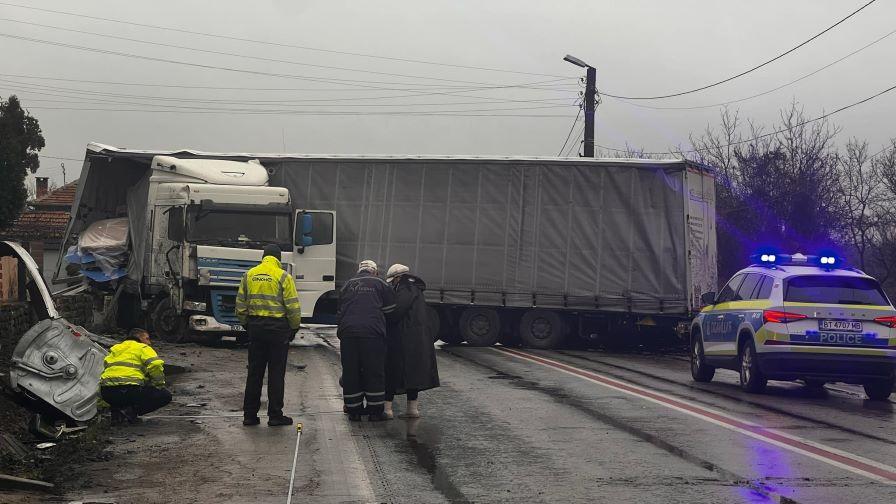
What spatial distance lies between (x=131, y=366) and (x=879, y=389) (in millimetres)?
9329

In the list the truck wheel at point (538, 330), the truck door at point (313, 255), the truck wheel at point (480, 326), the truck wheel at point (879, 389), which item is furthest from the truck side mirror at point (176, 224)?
the truck wheel at point (879, 389)

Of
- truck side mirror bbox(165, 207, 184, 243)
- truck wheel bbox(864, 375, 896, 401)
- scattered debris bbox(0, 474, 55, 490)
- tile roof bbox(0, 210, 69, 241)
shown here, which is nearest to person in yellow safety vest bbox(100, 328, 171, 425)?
scattered debris bbox(0, 474, 55, 490)

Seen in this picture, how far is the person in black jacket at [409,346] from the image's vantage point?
10.8 meters

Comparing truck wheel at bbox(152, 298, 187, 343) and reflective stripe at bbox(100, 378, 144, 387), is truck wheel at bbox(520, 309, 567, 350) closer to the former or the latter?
truck wheel at bbox(152, 298, 187, 343)

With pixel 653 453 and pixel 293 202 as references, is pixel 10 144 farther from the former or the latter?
pixel 653 453

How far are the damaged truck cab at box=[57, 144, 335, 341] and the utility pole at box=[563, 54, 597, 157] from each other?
11.2 m

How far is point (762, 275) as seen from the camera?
14.6 metres

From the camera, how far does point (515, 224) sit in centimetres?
2298

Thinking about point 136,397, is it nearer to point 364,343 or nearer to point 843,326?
point 364,343

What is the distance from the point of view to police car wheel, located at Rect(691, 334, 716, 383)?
15.9 metres

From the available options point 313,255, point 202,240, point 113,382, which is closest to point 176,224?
point 202,240

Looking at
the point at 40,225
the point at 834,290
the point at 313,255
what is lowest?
the point at 834,290

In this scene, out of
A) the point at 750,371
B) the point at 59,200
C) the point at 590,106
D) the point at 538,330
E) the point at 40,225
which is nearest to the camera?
the point at 750,371

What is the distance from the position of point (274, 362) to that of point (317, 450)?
1671 mm
